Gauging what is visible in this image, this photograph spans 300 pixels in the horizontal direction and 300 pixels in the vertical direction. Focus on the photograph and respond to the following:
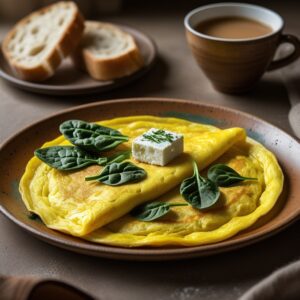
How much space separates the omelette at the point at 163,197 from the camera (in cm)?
200

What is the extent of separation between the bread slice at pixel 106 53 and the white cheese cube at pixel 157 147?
1080 mm

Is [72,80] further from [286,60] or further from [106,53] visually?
[286,60]

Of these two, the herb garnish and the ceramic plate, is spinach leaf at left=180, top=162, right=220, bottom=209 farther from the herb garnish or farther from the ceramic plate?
the ceramic plate

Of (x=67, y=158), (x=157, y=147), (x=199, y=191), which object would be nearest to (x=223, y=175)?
(x=199, y=191)

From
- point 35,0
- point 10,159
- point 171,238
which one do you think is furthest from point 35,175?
point 35,0

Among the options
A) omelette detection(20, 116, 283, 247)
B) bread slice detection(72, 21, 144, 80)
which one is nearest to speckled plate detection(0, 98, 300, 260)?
omelette detection(20, 116, 283, 247)

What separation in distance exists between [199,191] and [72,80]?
1.55 m

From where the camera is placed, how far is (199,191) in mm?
2135

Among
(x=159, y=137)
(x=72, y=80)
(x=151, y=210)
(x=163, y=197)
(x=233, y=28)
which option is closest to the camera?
(x=151, y=210)

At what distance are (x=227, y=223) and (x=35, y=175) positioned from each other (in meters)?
0.82

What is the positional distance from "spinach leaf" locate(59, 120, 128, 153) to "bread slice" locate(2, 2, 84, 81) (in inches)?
36.1

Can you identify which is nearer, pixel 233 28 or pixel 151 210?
pixel 151 210

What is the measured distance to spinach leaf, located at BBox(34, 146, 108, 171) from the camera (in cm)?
233

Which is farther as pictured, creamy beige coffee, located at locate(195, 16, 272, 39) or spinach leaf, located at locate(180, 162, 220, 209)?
creamy beige coffee, located at locate(195, 16, 272, 39)
